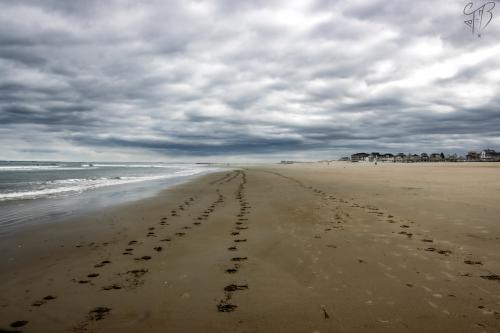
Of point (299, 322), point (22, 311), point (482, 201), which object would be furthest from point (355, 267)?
point (482, 201)

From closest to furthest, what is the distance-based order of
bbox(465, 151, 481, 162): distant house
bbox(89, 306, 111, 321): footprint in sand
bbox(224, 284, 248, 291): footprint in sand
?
bbox(89, 306, 111, 321): footprint in sand, bbox(224, 284, 248, 291): footprint in sand, bbox(465, 151, 481, 162): distant house

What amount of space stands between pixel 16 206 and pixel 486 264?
16.6m

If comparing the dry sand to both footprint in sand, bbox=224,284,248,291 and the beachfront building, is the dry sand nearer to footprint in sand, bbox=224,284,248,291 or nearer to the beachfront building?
footprint in sand, bbox=224,284,248,291

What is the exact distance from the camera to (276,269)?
6219mm

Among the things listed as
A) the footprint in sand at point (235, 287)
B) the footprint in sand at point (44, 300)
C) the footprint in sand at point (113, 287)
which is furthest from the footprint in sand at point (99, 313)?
the footprint in sand at point (235, 287)

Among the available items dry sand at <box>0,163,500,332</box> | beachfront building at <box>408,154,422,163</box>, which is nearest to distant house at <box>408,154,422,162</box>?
beachfront building at <box>408,154,422,163</box>

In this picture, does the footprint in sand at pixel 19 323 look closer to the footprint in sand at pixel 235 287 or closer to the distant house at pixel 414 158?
the footprint in sand at pixel 235 287

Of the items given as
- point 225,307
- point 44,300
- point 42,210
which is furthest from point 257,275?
point 42,210

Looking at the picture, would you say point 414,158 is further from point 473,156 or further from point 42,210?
point 42,210

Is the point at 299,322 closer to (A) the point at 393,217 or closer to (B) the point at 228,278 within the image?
(B) the point at 228,278

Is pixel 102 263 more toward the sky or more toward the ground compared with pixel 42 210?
more toward the ground

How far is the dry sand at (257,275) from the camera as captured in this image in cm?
425

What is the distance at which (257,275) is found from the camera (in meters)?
5.89

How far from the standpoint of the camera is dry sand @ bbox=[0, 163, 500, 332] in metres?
4.25
